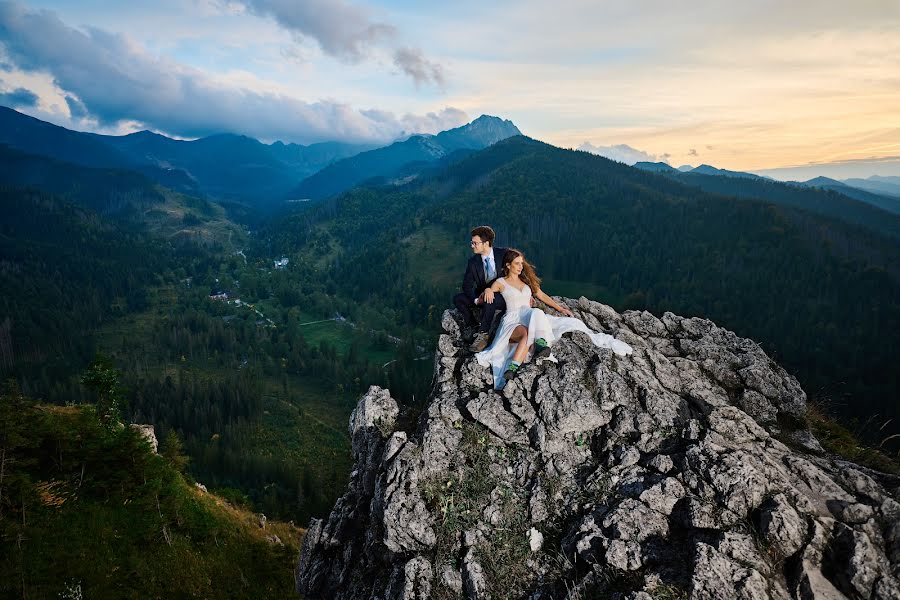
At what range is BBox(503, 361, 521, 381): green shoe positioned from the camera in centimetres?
1397

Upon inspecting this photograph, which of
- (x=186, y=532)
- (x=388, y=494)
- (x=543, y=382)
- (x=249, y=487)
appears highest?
(x=543, y=382)

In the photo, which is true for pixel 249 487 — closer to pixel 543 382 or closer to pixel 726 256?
pixel 543 382

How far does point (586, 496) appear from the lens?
35.0 ft

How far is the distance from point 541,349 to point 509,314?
5.34ft

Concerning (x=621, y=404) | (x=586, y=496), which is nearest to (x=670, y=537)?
(x=586, y=496)

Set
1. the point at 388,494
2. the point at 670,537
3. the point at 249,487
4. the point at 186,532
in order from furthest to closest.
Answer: the point at 249,487 < the point at 186,532 < the point at 388,494 < the point at 670,537

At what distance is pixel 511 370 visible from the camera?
1409cm

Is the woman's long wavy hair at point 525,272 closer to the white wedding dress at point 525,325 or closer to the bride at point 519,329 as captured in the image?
the bride at point 519,329

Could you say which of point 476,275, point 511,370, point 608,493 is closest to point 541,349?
point 511,370

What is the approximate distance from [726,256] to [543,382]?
202 m

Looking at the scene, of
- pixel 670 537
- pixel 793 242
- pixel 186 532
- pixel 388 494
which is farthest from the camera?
pixel 793 242

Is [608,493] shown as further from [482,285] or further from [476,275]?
[476,275]

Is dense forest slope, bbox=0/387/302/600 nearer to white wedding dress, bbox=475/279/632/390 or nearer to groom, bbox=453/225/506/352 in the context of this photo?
groom, bbox=453/225/506/352

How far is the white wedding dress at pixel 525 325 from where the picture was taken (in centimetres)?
1430
